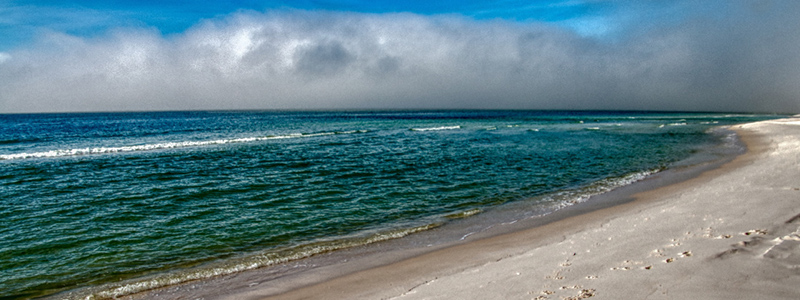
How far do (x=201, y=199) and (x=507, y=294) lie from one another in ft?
42.9

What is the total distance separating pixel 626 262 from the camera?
244 inches

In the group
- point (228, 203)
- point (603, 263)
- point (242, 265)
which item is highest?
point (603, 263)

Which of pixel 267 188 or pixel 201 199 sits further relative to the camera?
pixel 267 188

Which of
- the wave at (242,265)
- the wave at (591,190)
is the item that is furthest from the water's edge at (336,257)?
the wave at (591,190)

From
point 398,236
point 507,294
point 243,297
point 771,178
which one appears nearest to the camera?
point 507,294

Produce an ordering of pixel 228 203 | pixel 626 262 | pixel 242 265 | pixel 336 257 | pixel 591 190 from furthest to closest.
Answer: pixel 591 190, pixel 228 203, pixel 336 257, pixel 242 265, pixel 626 262

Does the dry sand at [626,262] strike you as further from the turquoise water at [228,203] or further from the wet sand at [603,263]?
the turquoise water at [228,203]

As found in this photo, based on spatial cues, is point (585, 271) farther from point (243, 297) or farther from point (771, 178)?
point (771, 178)

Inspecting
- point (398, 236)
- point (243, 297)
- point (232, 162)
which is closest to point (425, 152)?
point (232, 162)

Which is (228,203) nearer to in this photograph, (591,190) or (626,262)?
(626,262)

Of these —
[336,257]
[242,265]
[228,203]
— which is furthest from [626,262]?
[228,203]

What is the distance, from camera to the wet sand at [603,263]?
16.9ft

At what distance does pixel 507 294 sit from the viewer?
5.54 meters

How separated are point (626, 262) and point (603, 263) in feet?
1.09
